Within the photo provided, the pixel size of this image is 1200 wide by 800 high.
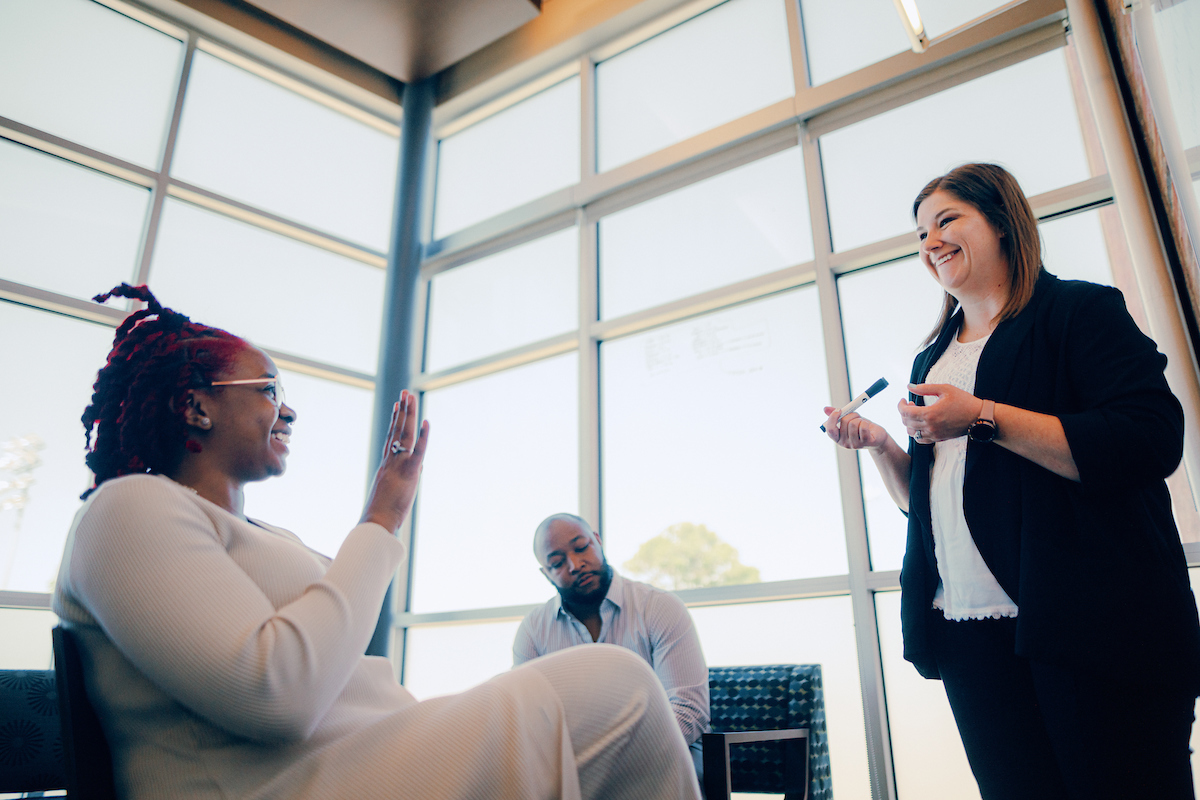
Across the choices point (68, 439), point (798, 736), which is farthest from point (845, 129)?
point (68, 439)

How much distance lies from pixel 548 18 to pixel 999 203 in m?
3.85

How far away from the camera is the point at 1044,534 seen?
105 cm

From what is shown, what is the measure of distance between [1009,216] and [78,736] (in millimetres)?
1527

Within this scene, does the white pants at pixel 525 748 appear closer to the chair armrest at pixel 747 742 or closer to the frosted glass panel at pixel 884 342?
the chair armrest at pixel 747 742

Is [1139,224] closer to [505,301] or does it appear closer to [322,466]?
[505,301]

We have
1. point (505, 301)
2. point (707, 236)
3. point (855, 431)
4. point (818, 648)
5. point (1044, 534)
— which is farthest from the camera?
point (505, 301)

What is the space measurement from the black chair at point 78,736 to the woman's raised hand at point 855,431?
120 centimetres

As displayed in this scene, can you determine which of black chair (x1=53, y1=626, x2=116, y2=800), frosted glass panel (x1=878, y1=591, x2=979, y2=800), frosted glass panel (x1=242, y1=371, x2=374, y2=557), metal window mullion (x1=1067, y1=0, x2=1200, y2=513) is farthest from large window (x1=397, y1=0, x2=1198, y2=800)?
black chair (x1=53, y1=626, x2=116, y2=800)

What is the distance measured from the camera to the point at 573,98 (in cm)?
448

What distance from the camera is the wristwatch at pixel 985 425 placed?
3.58 ft

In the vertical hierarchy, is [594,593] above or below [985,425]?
below

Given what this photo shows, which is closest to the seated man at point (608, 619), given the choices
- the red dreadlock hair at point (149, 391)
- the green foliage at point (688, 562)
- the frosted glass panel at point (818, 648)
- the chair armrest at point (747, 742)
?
the chair armrest at point (747, 742)

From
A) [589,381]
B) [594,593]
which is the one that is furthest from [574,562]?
[589,381]

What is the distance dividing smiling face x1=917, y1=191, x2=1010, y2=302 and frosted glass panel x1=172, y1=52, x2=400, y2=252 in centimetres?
384
